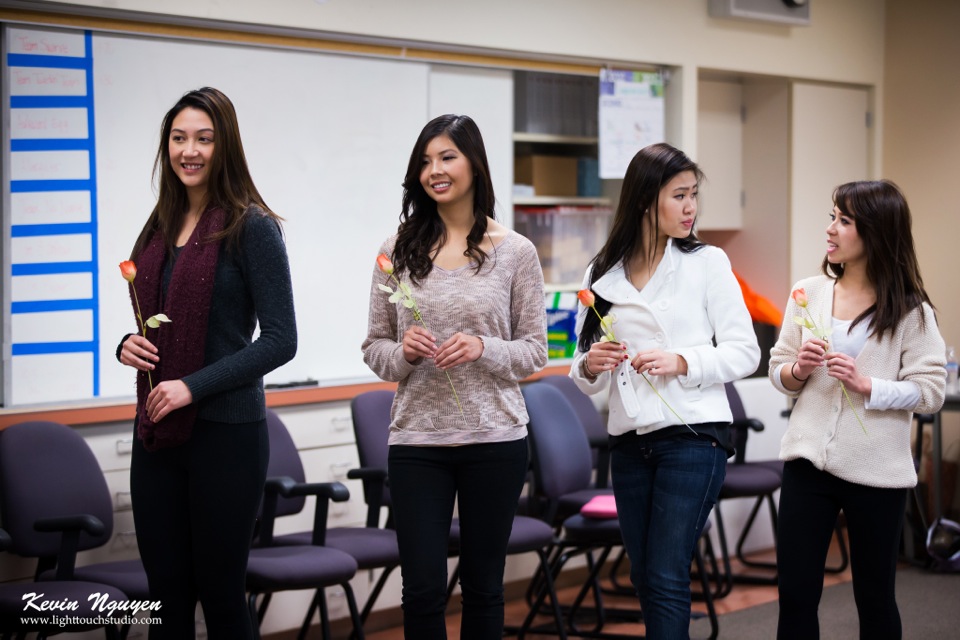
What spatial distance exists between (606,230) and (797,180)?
46.8 inches

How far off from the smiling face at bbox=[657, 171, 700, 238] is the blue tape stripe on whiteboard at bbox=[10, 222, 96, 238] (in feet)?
6.95

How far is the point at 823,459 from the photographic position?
2.78 metres

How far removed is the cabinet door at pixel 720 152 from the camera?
5.82 metres

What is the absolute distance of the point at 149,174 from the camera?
13.1ft

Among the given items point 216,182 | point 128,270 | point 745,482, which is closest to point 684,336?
point 216,182

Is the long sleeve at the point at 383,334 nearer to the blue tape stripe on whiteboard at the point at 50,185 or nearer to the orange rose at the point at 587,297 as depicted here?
the orange rose at the point at 587,297

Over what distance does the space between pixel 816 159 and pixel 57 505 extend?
13.9ft

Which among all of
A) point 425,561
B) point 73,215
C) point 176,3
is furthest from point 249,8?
point 425,561

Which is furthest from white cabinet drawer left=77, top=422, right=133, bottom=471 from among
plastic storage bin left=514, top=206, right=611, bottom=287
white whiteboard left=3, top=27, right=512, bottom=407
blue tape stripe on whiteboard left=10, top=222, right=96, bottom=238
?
plastic storage bin left=514, top=206, right=611, bottom=287

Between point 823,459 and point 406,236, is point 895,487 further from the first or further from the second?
point 406,236

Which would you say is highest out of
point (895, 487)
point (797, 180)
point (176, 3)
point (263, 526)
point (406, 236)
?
point (176, 3)

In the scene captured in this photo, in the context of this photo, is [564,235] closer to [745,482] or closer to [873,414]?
[745,482]

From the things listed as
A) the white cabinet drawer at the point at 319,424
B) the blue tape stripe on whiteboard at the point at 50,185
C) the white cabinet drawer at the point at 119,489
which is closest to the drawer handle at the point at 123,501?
the white cabinet drawer at the point at 119,489

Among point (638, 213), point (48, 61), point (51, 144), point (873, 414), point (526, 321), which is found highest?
point (48, 61)
